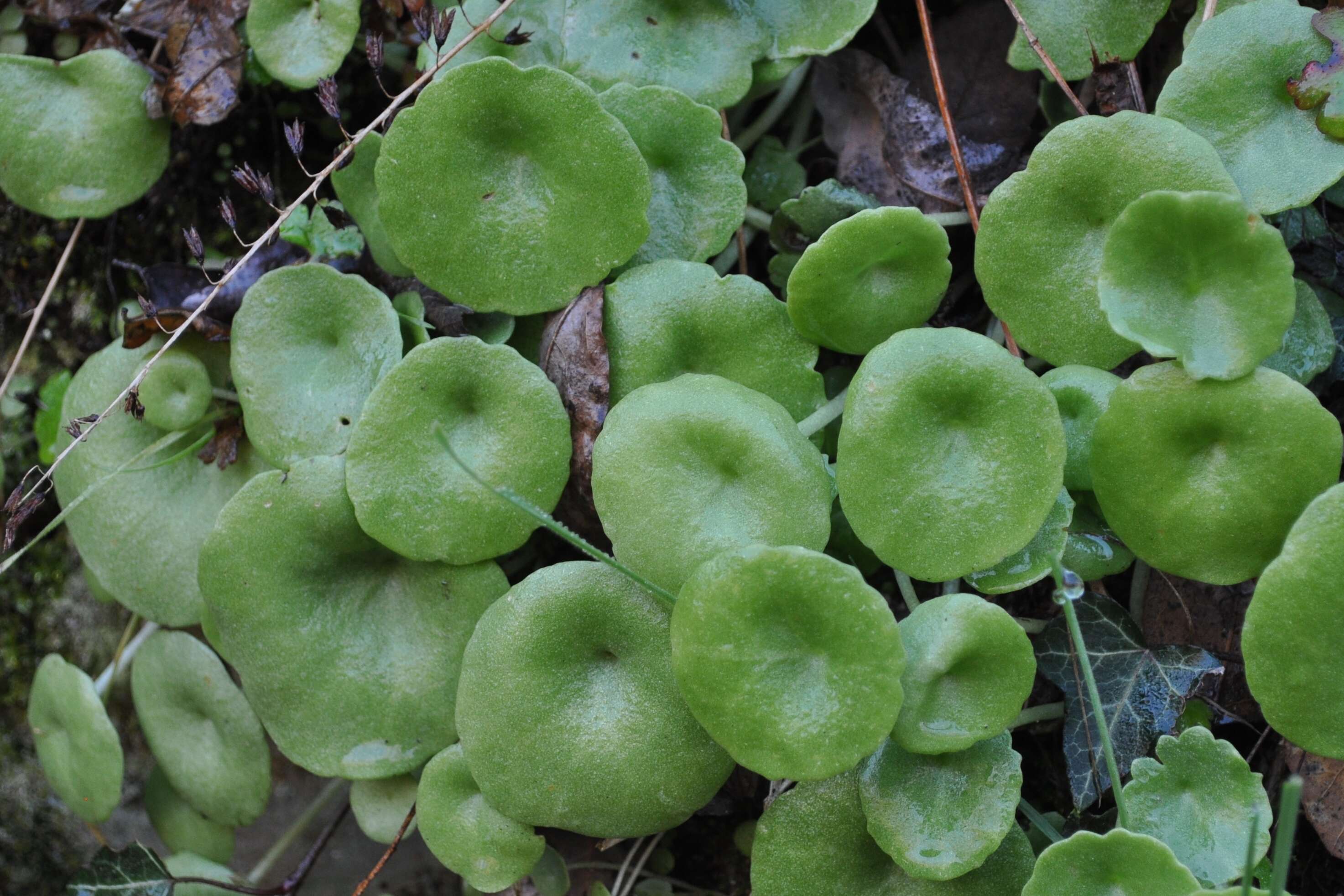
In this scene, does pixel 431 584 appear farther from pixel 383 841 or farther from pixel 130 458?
pixel 130 458

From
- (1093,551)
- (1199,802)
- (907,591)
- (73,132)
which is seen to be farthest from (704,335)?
(73,132)

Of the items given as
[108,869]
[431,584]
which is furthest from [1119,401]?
[108,869]

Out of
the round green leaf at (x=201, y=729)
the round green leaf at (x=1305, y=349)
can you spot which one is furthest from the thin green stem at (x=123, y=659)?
the round green leaf at (x=1305, y=349)

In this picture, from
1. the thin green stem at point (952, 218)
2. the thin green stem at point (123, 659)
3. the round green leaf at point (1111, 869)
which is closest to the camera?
the round green leaf at point (1111, 869)

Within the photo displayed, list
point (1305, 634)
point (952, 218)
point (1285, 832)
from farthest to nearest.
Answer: point (952, 218), point (1305, 634), point (1285, 832)

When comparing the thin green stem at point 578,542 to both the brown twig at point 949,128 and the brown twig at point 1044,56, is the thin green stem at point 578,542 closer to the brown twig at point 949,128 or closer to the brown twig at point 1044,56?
the brown twig at point 949,128

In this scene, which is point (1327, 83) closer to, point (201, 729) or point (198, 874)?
point (201, 729)

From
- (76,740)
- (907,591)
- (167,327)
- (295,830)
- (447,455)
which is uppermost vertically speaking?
(167,327)
